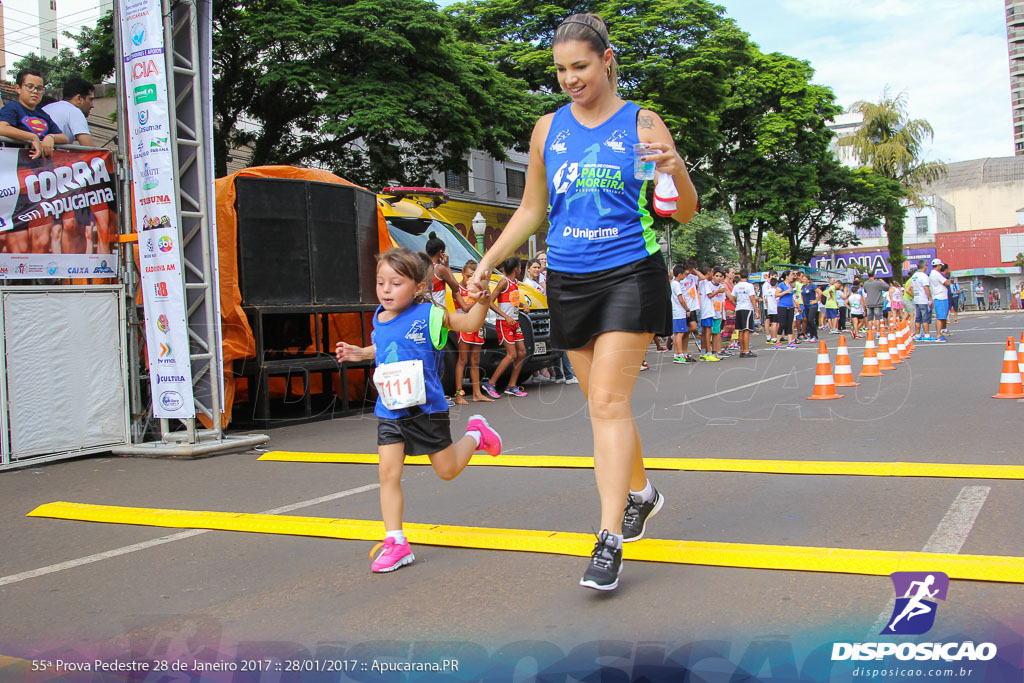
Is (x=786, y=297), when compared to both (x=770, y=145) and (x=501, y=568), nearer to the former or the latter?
(x=501, y=568)

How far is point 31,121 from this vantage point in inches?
301

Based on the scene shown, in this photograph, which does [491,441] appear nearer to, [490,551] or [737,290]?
[490,551]

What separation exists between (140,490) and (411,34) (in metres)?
19.4

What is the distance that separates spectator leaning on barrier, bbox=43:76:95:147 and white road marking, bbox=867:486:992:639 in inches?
312

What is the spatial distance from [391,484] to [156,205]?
4894mm

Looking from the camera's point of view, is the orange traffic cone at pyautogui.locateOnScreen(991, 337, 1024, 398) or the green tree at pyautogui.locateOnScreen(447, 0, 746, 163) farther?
→ the green tree at pyautogui.locateOnScreen(447, 0, 746, 163)

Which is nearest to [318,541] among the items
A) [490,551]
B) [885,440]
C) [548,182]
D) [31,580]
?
[490,551]

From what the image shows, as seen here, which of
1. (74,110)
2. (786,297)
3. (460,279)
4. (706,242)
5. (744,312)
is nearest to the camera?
(74,110)

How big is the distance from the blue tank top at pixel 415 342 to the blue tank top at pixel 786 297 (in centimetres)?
1947

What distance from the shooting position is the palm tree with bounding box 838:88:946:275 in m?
50.1

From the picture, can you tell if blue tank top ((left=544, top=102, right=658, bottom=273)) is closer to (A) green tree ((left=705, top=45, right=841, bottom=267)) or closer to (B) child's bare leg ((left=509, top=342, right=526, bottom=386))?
(B) child's bare leg ((left=509, top=342, right=526, bottom=386))

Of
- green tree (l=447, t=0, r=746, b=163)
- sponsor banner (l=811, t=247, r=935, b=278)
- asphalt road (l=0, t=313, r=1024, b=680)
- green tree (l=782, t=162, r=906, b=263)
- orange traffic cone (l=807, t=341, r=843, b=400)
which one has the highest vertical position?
green tree (l=447, t=0, r=746, b=163)

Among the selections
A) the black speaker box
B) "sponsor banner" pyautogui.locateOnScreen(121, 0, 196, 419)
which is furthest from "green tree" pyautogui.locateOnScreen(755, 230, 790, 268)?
"sponsor banner" pyautogui.locateOnScreen(121, 0, 196, 419)

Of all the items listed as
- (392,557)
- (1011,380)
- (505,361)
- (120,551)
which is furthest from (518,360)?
(392,557)
